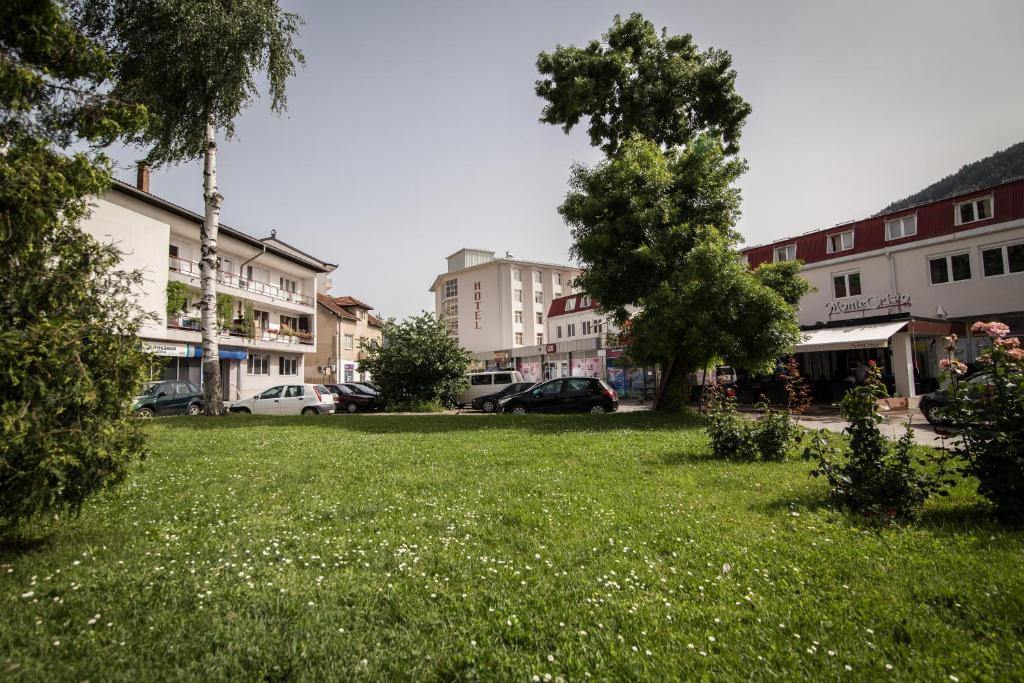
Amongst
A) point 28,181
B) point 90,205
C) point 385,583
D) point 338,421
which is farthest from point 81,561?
point 338,421

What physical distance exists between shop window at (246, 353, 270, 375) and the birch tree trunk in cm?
1953

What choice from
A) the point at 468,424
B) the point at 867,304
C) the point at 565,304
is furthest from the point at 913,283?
the point at 565,304

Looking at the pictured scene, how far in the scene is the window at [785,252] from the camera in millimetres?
31359

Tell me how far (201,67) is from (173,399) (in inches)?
542

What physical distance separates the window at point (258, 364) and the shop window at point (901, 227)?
137 feet

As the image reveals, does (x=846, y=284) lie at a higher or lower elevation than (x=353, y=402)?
higher

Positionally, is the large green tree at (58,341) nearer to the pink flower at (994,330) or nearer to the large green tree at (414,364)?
the pink flower at (994,330)

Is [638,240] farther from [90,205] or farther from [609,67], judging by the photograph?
[90,205]

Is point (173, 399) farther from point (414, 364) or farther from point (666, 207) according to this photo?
point (666, 207)

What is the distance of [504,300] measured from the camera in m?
66.8

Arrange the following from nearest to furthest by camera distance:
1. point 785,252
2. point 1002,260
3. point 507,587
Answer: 1. point 507,587
2. point 1002,260
3. point 785,252

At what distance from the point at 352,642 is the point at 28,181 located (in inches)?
184

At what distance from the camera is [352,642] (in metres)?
2.91

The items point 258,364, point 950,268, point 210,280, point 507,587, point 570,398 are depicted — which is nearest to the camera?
point 507,587
